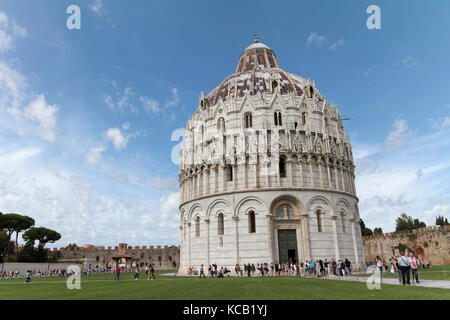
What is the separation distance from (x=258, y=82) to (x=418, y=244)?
133 feet

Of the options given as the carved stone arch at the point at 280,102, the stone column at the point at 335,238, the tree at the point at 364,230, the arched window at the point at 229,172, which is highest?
the carved stone arch at the point at 280,102

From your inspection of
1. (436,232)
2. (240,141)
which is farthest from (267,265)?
(436,232)

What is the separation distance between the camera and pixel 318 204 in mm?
37500

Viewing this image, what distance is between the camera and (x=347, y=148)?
44219 mm

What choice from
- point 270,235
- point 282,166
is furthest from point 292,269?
point 282,166

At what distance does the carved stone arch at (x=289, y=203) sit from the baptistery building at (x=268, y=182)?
113mm

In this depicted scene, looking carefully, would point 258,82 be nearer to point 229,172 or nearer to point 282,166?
point 282,166

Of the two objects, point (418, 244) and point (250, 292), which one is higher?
point (418, 244)

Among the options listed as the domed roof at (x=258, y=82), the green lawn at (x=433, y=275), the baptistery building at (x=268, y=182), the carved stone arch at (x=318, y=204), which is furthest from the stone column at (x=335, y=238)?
the domed roof at (x=258, y=82)

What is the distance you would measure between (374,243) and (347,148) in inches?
1260

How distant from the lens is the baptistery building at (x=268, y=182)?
36.3 meters

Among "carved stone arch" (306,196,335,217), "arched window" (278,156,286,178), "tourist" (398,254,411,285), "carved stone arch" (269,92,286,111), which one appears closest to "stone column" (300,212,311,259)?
"carved stone arch" (306,196,335,217)

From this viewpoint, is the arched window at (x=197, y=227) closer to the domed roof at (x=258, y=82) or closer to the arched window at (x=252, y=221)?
the arched window at (x=252, y=221)

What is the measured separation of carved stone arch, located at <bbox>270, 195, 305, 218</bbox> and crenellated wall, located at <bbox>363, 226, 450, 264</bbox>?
31.5 m
